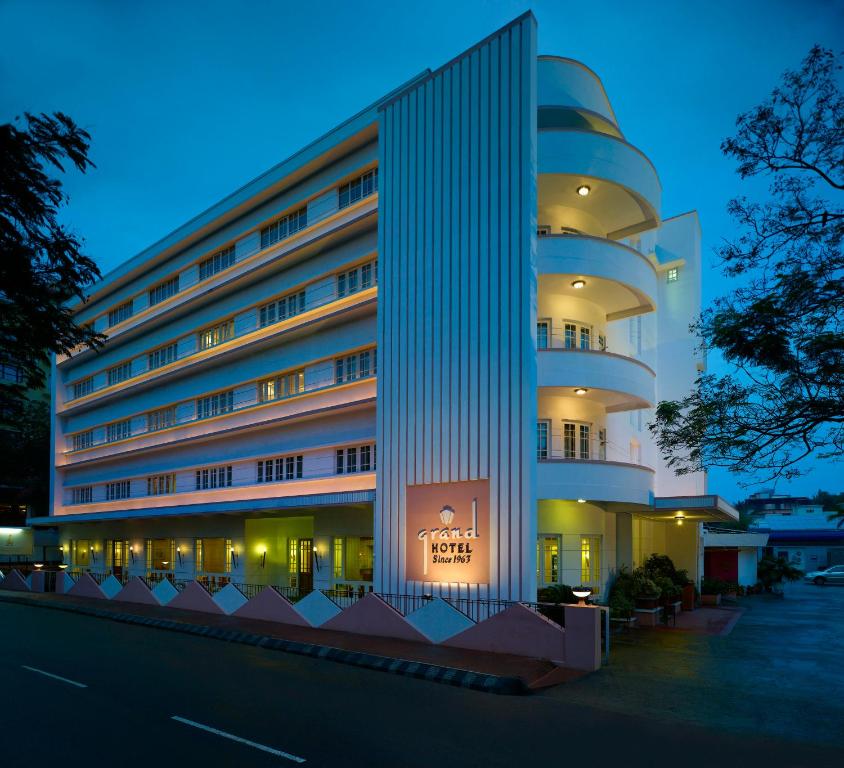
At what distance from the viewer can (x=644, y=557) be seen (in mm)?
32125

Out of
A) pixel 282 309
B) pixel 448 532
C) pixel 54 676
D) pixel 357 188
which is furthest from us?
pixel 282 309

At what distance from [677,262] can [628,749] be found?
2964 cm

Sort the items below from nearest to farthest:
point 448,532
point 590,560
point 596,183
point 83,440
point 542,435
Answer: point 448,532, point 596,183, point 542,435, point 590,560, point 83,440

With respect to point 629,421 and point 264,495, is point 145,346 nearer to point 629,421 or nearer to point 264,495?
point 264,495

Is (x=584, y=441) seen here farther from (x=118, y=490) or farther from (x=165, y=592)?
(x=118, y=490)

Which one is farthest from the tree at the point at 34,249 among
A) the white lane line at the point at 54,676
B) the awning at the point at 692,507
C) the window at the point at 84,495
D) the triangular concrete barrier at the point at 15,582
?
the window at the point at 84,495

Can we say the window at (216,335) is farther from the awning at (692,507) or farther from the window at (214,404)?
the awning at (692,507)

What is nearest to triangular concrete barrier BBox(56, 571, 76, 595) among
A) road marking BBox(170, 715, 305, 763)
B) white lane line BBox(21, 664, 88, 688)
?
white lane line BBox(21, 664, 88, 688)

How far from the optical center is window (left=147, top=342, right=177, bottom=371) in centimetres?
3838

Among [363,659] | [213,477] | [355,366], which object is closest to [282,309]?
[355,366]

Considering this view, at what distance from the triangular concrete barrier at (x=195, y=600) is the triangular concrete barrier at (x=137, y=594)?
141cm

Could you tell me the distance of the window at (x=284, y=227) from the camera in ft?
99.9

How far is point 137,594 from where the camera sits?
28469mm

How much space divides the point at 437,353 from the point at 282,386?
11.1 m
